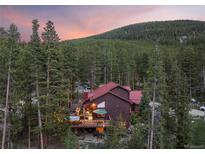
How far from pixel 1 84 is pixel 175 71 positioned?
1632 centimetres

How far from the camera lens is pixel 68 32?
40.3m

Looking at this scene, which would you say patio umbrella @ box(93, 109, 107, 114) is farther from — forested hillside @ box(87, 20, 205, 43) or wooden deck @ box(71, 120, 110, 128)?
forested hillside @ box(87, 20, 205, 43)

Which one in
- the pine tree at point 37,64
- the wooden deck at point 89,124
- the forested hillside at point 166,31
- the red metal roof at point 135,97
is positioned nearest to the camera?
the pine tree at point 37,64

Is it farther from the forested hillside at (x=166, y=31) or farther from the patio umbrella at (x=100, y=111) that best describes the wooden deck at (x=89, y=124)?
the forested hillside at (x=166, y=31)

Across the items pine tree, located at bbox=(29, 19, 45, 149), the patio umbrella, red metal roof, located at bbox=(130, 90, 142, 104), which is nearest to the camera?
pine tree, located at bbox=(29, 19, 45, 149)

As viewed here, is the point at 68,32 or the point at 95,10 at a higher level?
the point at 95,10

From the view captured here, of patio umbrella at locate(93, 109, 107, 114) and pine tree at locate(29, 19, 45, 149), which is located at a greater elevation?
pine tree at locate(29, 19, 45, 149)

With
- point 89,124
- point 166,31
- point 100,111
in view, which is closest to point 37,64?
point 89,124

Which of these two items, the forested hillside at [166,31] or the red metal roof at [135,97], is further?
the forested hillside at [166,31]

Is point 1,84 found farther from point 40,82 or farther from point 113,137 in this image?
point 113,137

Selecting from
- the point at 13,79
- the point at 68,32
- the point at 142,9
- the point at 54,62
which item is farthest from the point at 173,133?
the point at 68,32

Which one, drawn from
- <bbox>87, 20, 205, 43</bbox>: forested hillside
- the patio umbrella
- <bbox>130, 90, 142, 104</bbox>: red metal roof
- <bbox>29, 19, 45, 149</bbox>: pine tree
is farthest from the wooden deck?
<bbox>87, 20, 205, 43</bbox>: forested hillside

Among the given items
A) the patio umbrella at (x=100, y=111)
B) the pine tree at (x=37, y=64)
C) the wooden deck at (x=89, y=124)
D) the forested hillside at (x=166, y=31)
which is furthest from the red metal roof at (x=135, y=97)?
the forested hillside at (x=166, y=31)

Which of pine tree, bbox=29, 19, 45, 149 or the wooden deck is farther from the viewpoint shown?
the wooden deck
